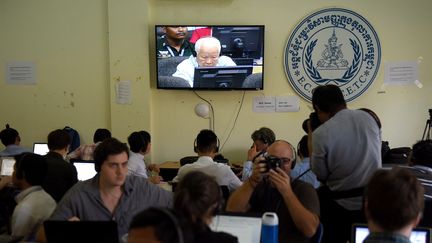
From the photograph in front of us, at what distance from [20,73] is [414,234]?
5.02 meters

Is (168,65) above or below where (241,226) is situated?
above

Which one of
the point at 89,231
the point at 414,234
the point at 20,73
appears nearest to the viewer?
the point at 89,231

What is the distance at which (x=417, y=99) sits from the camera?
5199 millimetres

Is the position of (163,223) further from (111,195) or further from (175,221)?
(111,195)

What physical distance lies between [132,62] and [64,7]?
3.73ft

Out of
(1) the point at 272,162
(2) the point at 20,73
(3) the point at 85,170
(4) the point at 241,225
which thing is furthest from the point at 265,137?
(2) the point at 20,73

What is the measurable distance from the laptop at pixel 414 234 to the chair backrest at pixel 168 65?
3375mm

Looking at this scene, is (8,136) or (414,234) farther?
(8,136)

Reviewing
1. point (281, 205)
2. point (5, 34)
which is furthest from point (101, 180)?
point (5, 34)

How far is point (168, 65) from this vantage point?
5102mm

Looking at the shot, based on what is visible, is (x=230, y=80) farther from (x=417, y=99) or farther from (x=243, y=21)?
(x=417, y=99)

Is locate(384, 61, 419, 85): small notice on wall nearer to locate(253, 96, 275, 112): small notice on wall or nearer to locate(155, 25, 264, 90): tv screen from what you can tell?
locate(253, 96, 275, 112): small notice on wall

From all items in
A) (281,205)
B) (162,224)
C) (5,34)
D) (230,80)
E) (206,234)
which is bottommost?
(281,205)

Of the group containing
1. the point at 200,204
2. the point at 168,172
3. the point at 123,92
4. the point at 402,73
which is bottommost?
the point at 168,172
